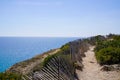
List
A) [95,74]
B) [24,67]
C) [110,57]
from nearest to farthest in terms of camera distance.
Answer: [95,74], [110,57], [24,67]

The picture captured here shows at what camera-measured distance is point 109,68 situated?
18.4 metres

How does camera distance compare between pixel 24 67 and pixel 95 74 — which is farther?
pixel 24 67

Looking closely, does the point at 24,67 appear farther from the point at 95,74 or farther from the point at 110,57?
A: the point at 95,74

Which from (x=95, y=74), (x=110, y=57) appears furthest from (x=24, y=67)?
(x=95, y=74)

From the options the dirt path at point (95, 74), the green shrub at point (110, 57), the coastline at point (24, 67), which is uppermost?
the green shrub at point (110, 57)

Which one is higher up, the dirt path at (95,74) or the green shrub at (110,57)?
the green shrub at (110,57)

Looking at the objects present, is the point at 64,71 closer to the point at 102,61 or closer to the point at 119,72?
the point at 119,72

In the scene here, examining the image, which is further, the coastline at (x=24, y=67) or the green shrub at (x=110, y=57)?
the coastline at (x=24, y=67)

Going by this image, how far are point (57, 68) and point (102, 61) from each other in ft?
32.6

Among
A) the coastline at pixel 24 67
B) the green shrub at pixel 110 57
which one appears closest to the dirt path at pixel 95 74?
the green shrub at pixel 110 57

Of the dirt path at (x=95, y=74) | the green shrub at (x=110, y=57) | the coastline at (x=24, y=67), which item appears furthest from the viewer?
the coastline at (x=24, y=67)

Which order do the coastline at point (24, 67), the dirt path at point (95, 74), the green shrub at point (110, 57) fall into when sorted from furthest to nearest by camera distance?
the coastline at point (24, 67) < the green shrub at point (110, 57) < the dirt path at point (95, 74)

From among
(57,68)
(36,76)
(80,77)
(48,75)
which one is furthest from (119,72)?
(36,76)

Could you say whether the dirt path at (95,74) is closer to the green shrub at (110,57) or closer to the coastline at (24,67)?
the green shrub at (110,57)
